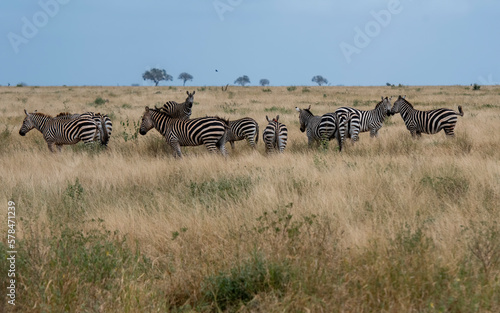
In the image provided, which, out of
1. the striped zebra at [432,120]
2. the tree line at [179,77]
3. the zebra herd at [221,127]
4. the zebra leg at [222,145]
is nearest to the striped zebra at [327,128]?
the zebra herd at [221,127]

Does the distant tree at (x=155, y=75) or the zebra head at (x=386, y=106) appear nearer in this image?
the zebra head at (x=386, y=106)

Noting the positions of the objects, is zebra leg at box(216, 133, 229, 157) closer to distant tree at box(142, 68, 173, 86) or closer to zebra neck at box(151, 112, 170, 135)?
zebra neck at box(151, 112, 170, 135)

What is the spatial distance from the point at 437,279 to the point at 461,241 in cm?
107

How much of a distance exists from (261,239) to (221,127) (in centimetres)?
765

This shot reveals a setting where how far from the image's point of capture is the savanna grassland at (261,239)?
4004 mm

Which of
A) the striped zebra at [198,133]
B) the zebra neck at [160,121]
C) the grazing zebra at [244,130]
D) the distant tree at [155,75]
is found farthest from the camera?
the distant tree at [155,75]

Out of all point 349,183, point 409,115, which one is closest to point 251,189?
point 349,183

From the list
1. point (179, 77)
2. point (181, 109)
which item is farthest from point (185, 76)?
point (181, 109)

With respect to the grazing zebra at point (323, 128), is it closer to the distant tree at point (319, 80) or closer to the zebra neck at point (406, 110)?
the zebra neck at point (406, 110)

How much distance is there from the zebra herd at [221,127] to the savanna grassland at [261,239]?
2.55 meters

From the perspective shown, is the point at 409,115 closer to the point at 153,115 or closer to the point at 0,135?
the point at 153,115

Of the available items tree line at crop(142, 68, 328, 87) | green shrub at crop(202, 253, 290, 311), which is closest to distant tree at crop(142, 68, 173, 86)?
tree line at crop(142, 68, 328, 87)

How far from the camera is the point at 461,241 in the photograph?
5.07m

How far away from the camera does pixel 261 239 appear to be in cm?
500
